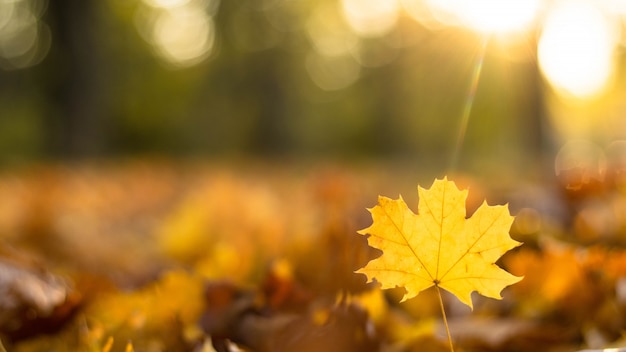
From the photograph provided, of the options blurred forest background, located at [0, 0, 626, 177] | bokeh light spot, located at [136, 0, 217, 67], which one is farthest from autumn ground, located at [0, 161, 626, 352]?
bokeh light spot, located at [136, 0, 217, 67]

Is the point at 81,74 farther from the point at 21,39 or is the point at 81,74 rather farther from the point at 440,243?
the point at 21,39

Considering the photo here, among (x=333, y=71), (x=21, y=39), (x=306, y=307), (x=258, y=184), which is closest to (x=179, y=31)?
(x=21, y=39)

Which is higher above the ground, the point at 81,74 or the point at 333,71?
the point at 333,71

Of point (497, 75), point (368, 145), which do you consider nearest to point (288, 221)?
point (497, 75)

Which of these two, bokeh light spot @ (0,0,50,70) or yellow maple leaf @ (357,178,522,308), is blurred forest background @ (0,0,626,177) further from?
yellow maple leaf @ (357,178,522,308)

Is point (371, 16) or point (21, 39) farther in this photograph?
point (21, 39)

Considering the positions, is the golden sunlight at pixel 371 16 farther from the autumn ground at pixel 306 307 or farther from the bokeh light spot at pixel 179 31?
the autumn ground at pixel 306 307

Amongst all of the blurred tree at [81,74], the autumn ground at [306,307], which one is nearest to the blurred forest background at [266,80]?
the blurred tree at [81,74]

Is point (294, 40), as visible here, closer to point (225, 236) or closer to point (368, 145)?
point (368, 145)
